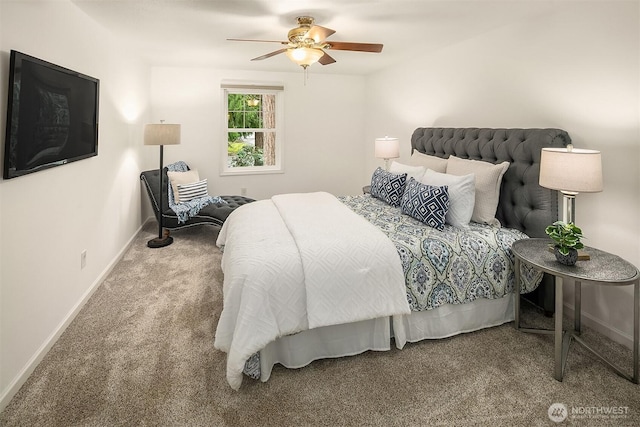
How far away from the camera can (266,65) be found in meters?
5.00

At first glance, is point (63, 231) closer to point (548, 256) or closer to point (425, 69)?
point (548, 256)

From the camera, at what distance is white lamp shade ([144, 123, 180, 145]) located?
13.5ft

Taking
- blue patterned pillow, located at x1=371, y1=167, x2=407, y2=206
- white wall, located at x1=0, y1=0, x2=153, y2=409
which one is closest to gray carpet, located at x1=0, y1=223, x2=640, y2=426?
white wall, located at x1=0, y1=0, x2=153, y2=409

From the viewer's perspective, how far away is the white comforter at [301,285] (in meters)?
1.82

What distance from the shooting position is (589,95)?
2.39 metres

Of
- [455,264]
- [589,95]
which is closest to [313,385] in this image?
[455,264]

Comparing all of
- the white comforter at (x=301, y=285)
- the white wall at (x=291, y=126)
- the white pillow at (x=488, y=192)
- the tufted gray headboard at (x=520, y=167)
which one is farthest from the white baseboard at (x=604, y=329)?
the white wall at (x=291, y=126)

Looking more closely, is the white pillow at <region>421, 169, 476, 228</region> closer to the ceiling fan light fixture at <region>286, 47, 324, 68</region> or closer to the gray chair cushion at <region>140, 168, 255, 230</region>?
the ceiling fan light fixture at <region>286, 47, 324, 68</region>

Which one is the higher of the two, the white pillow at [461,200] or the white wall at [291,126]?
the white wall at [291,126]

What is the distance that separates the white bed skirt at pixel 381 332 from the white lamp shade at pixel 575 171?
0.85m

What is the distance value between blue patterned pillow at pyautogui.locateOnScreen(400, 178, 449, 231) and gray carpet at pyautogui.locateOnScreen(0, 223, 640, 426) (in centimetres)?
84

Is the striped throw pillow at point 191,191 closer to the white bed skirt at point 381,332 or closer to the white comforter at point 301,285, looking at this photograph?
the white comforter at point 301,285

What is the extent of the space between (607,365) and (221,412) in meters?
2.15

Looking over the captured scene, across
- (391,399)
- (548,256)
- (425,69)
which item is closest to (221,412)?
(391,399)
